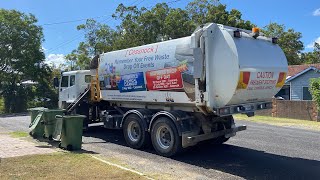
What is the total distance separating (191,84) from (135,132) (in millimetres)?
2884

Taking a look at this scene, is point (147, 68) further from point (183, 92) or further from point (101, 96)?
point (101, 96)

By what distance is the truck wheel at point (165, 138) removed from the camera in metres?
9.85

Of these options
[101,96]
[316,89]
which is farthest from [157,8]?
[101,96]

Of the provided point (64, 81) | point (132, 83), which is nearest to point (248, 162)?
point (132, 83)

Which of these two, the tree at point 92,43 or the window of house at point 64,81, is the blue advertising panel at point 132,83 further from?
the tree at point 92,43

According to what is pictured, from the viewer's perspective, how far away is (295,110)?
78.8ft

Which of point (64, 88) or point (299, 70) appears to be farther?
point (299, 70)

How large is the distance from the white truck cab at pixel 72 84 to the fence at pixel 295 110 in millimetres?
13234

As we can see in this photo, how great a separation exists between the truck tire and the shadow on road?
33cm

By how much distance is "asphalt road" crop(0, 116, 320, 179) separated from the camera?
27.1ft

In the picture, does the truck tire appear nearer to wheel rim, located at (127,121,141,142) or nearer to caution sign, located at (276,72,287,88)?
wheel rim, located at (127,121,141,142)

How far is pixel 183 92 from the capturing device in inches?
390

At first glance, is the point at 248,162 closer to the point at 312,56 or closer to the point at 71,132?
the point at 71,132

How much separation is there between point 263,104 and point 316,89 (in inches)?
501
